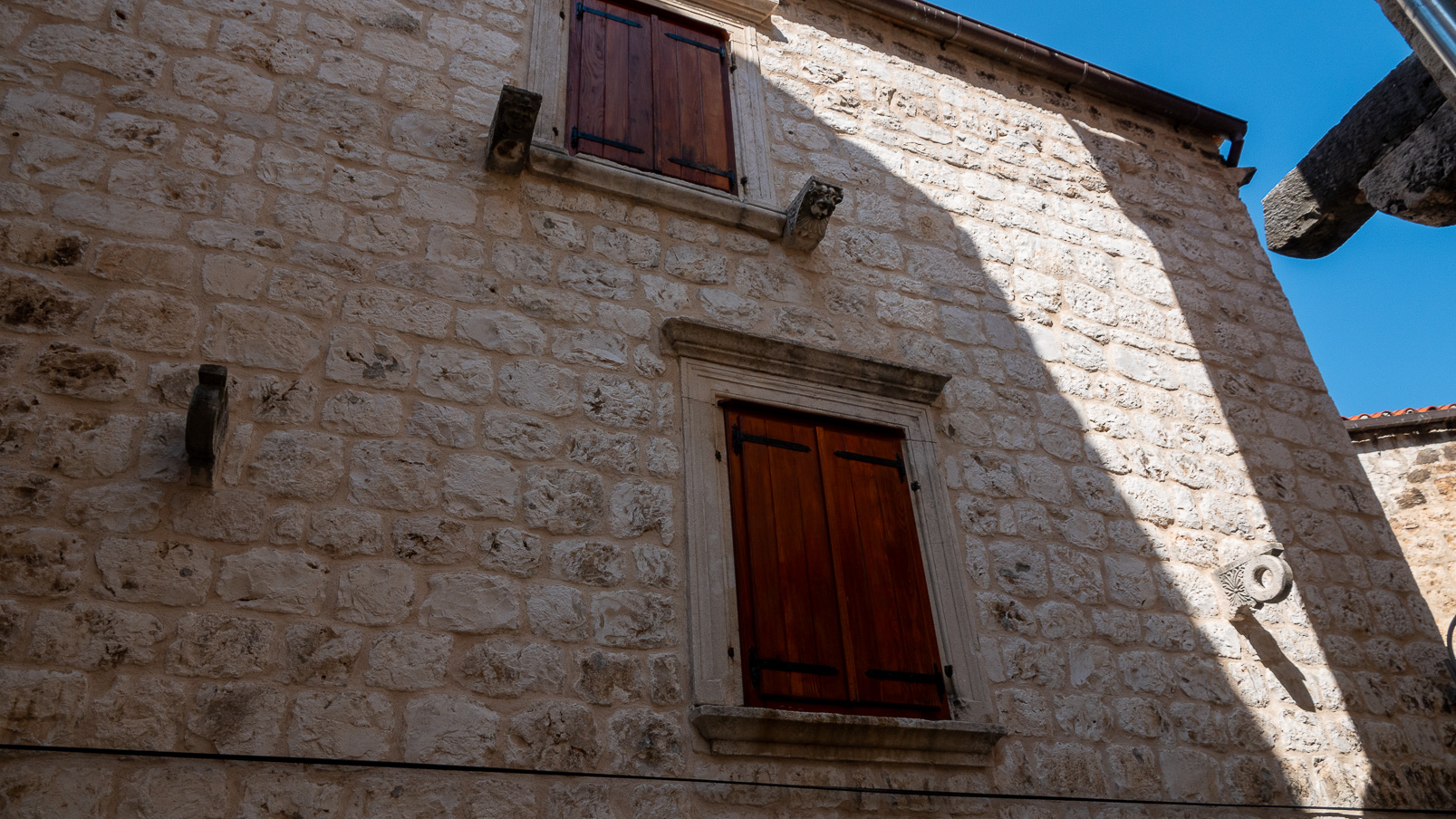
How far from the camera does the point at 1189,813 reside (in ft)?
13.9

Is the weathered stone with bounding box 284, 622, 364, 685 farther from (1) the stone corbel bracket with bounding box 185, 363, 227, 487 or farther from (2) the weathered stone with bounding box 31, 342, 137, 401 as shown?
(2) the weathered stone with bounding box 31, 342, 137, 401

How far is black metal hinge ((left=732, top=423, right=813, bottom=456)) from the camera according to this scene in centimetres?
430

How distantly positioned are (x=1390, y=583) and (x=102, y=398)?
6097mm

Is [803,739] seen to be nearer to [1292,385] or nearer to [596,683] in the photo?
[596,683]

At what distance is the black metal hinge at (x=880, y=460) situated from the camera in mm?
4539

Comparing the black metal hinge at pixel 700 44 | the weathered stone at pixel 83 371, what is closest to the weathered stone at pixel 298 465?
the weathered stone at pixel 83 371

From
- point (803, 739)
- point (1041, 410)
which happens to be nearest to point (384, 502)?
point (803, 739)

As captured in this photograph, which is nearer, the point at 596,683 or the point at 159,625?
the point at 159,625

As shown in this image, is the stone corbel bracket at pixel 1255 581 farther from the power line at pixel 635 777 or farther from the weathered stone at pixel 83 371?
the weathered stone at pixel 83 371

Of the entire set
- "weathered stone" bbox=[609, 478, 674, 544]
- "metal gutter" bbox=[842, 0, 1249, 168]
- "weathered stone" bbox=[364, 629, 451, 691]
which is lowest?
"weathered stone" bbox=[364, 629, 451, 691]

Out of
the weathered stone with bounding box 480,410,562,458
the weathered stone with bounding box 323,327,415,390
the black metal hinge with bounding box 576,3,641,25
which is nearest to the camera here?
the weathered stone with bounding box 323,327,415,390

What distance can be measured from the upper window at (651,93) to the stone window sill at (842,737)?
2.68 metres

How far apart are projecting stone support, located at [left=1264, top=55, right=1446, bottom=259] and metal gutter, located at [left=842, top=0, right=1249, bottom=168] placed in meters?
2.50

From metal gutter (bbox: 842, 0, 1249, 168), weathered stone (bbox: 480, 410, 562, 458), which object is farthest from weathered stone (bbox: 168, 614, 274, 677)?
metal gutter (bbox: 842, 0, 1249, 168)
